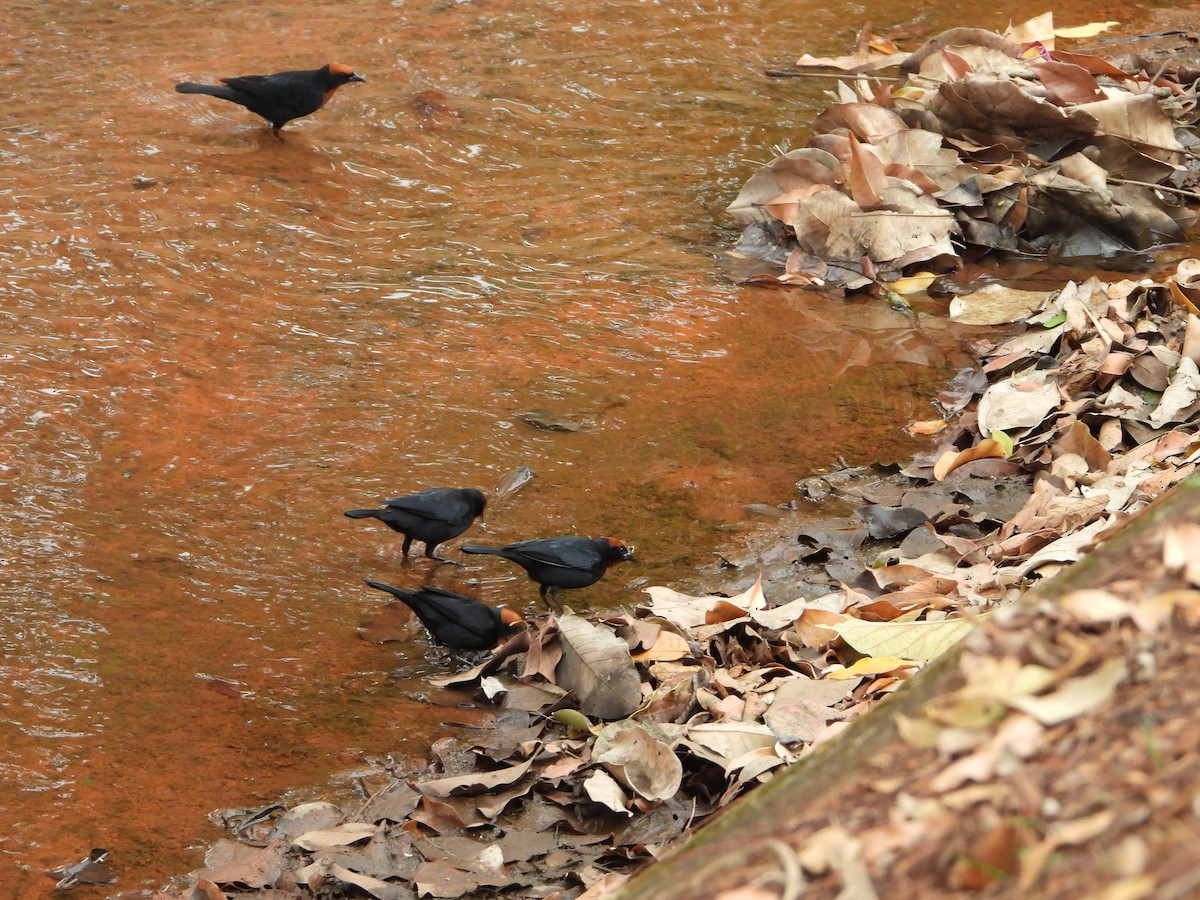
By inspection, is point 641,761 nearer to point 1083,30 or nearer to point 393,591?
point 393,591

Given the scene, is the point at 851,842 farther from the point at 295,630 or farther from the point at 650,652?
the point at 295,630

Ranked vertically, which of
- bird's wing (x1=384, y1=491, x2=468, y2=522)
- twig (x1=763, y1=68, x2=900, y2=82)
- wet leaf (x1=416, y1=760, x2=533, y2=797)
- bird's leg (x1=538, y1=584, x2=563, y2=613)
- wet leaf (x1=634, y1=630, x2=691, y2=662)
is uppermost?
twig (x1=763, y1=68, x2=900, y2=82)

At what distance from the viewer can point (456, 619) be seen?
3979mm

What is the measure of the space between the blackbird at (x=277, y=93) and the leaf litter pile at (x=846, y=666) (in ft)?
13.5

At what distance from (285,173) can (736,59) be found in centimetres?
367

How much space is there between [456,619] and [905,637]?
1.44m

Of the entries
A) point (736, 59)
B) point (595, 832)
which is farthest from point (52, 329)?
point (736, 59)

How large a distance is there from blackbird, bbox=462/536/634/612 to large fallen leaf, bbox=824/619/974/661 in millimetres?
976

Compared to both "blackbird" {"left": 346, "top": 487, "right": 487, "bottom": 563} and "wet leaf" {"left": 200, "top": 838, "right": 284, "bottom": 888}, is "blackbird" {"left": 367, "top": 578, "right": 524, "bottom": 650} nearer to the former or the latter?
"blackbird" {"left": 346, "top": 487, "right": 487, "bottom": 563}

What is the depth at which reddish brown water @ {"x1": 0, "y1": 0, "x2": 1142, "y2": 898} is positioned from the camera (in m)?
3.73

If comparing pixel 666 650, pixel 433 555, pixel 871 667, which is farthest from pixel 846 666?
pixel 433 555

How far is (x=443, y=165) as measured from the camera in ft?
24.3

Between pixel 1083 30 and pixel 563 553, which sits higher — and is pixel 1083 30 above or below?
above

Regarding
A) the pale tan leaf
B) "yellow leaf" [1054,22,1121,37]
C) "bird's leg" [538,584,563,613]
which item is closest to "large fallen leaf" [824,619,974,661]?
the pale tan leaf
